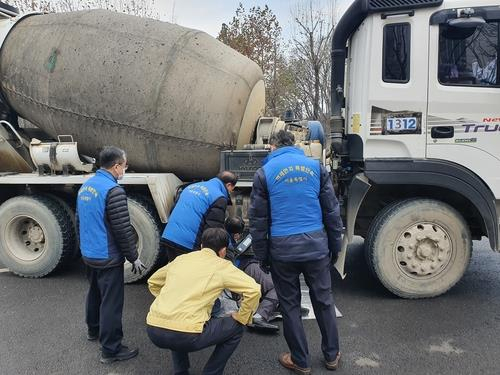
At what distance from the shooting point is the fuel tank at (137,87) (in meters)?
5.07

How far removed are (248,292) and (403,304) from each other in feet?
7.77

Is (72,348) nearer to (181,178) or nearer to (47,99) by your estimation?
(181,178)

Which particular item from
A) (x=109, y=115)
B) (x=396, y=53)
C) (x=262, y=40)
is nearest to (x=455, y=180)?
(x=396, y=53)

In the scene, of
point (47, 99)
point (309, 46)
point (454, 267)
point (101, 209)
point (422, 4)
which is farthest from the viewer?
point (309, 46)

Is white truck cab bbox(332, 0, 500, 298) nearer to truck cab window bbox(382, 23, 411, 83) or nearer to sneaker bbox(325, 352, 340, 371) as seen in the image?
truck cab window bbox(382, 23, 411, 83)

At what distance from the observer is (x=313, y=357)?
3.56 m

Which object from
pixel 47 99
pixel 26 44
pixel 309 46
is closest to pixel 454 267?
pixel 47 99

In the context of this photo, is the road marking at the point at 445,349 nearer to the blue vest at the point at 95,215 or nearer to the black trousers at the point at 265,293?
the black trousers at the point at 265,293

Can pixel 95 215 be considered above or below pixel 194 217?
above

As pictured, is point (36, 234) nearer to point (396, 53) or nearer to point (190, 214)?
point (190, 214)

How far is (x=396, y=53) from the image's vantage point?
4.36 m

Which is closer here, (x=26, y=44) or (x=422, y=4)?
(x=422, y=4)

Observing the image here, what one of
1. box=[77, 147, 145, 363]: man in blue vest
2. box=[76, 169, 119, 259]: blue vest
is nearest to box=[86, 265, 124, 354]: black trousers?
box=[77, 147, 145, 363]: man in blue vest

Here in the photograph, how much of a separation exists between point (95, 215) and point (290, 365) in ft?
6.02
